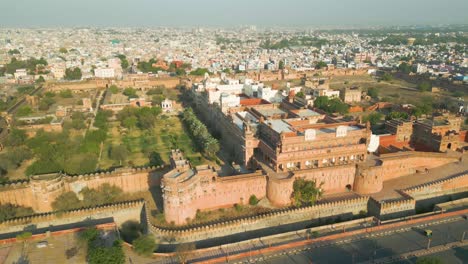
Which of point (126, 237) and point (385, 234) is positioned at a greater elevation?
point (385, 234)

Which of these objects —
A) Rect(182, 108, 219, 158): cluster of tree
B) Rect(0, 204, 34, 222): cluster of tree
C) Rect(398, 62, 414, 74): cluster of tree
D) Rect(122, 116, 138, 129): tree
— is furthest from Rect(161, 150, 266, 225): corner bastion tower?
Rect(398, 62, 414, 74): cluster of tree

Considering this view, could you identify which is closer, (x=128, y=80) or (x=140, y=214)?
(x=140, y=214)

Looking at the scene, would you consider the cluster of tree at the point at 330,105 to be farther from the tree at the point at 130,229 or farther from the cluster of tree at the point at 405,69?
the cluster of tree at the point at 405,69

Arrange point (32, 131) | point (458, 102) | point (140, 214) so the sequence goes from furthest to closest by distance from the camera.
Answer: point (458, 102)
point (32, 131)
point (140, 214)

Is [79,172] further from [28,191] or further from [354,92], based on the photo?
[354,92]

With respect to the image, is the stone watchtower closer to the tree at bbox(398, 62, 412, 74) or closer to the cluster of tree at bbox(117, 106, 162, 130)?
the cluster of tree at bbox(117, 106, 162, 130)

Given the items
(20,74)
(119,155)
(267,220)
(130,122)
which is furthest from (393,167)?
(20,74)

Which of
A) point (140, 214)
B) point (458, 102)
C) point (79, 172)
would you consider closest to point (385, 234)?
point (140, 214)
